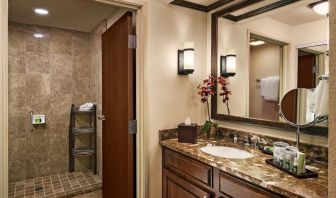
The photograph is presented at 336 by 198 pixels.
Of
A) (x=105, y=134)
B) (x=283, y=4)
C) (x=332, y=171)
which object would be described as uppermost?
(x=283, y=4)

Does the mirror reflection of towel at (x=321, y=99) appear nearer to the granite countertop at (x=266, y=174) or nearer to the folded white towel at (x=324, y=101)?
the folded white towel at (x=324, y=101)

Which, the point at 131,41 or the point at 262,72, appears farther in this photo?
the point at 131,41

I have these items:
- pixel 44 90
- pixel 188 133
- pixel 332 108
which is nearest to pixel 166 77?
pixel 188 133

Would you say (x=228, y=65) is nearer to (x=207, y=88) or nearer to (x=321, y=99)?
(x=207, y=88)

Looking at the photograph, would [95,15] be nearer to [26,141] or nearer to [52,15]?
[52,15]

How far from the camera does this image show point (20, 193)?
267cm

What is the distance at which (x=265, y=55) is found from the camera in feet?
5.58

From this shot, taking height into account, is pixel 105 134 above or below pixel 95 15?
below

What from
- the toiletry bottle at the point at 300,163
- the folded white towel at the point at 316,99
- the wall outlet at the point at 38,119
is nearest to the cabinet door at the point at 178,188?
the toiletry bottle at the point at 300,163

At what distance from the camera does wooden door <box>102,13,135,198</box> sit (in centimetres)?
190

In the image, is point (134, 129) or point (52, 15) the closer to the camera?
point (134, 129)

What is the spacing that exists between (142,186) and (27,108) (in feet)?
7.18

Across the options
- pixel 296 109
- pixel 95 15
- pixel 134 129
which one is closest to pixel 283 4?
pixel 296 109

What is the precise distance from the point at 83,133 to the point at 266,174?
2.80 meters
